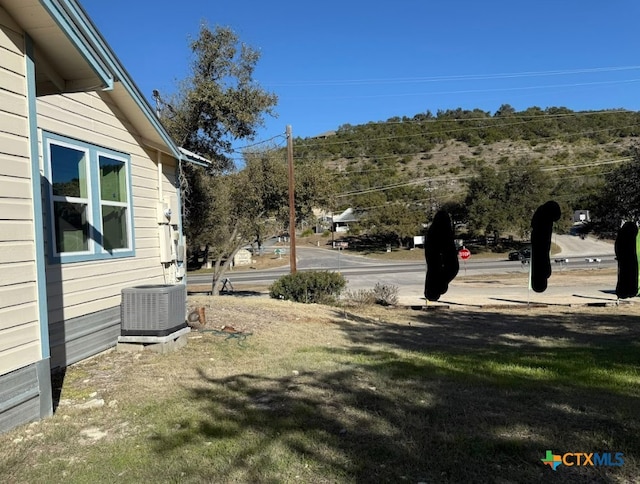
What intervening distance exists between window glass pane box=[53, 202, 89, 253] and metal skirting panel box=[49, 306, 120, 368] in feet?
2.74

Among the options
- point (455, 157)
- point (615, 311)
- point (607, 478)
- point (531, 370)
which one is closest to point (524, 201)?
point (531, 370)

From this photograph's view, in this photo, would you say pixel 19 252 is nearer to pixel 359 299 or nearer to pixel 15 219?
pixel 15 219

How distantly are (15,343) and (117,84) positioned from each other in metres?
3.92

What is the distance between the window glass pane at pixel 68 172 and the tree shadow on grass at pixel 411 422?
2.69m

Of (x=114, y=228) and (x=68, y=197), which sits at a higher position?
(x=68, y=197)

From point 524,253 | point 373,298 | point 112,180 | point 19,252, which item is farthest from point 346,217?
point 19,252

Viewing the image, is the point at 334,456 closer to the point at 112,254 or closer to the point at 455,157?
the point at 112,254

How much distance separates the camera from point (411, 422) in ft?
11.4

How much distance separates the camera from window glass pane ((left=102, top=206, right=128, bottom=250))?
6321 millimetres

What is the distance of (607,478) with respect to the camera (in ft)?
8.47

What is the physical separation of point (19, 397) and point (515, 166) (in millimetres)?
5486

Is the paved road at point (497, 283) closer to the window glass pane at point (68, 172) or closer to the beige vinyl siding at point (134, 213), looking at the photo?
the beige vinyl siding at point (134, 213)

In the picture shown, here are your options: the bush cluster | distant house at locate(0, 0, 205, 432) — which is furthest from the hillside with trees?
the bush cluster

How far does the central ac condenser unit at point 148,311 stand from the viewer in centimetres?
595
